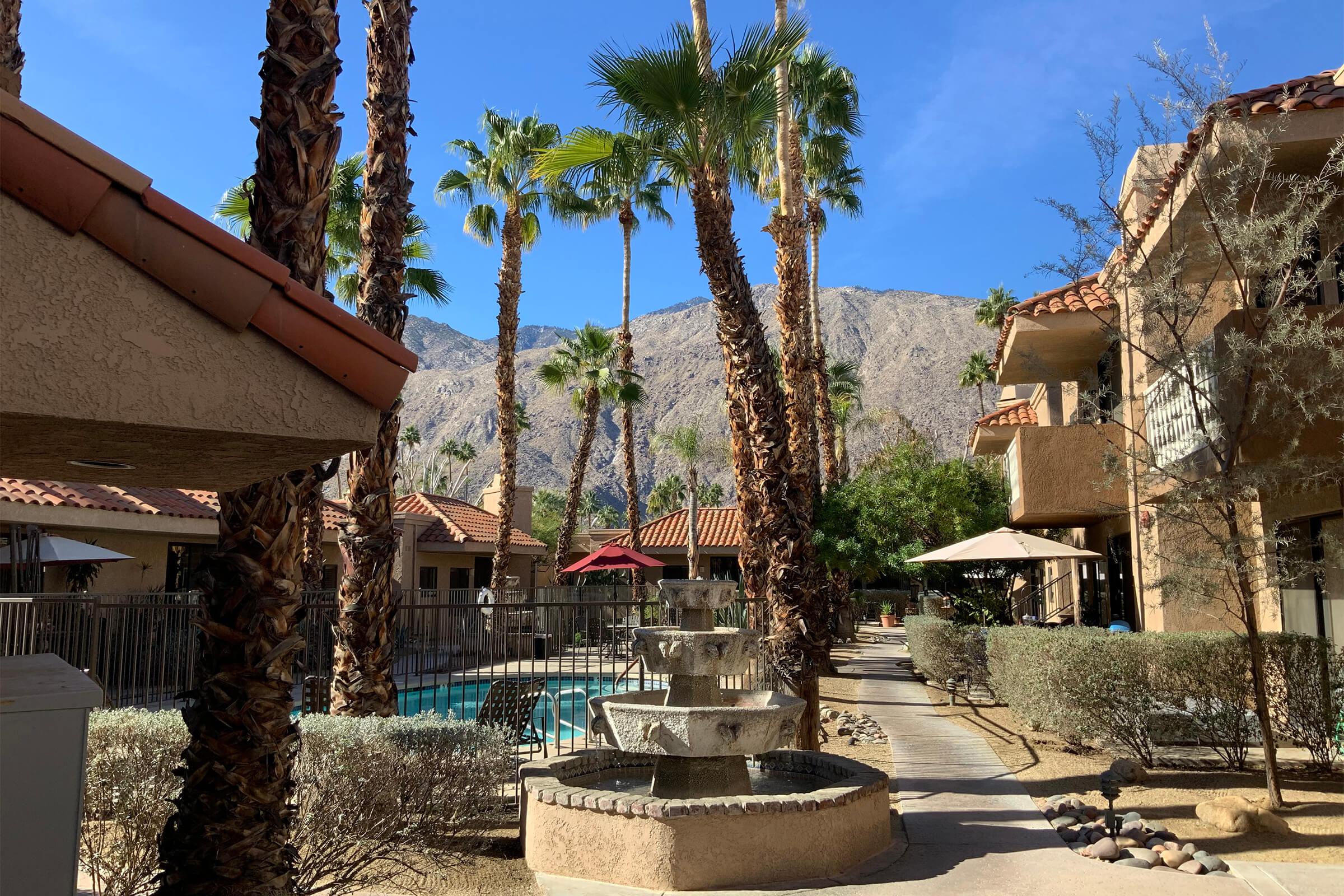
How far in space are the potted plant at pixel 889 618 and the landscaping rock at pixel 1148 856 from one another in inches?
1394

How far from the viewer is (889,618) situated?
42812 mm

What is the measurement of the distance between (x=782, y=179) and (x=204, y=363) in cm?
1858

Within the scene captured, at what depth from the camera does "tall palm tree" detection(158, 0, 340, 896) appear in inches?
184

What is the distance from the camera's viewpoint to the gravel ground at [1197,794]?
7469mm

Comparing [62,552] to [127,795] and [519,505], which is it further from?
[519,505]

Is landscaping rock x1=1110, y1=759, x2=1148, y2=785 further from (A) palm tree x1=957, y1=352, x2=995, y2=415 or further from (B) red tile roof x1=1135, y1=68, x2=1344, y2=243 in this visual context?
(A) palm tree x1=957, y1=352, x2=995, y2=415

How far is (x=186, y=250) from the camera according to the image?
2.66 meters

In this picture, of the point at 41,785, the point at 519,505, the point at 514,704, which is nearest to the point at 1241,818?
the point at 514,704

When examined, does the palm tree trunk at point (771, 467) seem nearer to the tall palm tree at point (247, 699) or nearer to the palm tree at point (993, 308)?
the tall palm tree at point (247, 699)

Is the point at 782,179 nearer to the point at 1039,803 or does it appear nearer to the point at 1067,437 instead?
the point at 1067,437

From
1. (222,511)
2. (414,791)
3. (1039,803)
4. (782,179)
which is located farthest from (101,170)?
(782,179)

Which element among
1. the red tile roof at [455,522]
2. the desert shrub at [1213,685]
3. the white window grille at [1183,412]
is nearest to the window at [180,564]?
the red tile roof at [455,522]

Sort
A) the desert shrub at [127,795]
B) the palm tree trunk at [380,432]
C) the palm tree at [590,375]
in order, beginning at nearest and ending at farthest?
the desert shrub at [127,795] < the palm tree trunk at [380,432] < the palm tree at [590,375]

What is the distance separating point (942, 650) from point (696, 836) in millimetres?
11541
